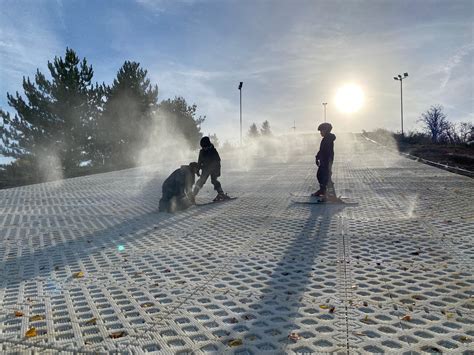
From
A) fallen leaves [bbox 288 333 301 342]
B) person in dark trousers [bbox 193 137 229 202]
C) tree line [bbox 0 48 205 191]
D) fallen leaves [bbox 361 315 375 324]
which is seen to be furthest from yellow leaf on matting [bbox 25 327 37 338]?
tree line [bbox 0 48 205 191]

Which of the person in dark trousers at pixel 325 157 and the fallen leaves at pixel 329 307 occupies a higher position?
the person in dark trousers at pixel 325 157

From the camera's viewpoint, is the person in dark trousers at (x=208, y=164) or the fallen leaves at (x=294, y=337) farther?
the person in dark trousers at (x=208, y=164)

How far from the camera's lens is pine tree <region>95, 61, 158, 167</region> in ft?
109

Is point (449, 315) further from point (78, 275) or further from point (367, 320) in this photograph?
point (78, 275)

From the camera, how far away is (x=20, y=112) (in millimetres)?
29781

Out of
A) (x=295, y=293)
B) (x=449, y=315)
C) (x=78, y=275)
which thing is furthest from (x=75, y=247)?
(x=449, y=315)

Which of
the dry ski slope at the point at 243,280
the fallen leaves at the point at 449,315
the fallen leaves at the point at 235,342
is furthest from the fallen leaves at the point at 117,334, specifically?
the fallen leaves at the point at 449,315

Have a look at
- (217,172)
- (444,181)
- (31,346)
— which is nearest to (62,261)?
(31,346)

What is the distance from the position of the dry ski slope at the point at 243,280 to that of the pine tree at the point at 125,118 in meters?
25.9

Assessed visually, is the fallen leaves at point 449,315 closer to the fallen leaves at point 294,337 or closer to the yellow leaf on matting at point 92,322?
the fallen leaves at point 294,337

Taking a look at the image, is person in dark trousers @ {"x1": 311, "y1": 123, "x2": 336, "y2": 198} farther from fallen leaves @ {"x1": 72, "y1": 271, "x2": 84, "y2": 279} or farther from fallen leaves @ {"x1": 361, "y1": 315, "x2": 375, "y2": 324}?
fallen leaves @ {"x1": 361, "y1": 315, "x2": 375, "y2": 324}

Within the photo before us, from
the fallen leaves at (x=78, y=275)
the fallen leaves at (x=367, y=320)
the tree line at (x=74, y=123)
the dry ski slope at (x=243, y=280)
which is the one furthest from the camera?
the tree line at (x=74, y=123)

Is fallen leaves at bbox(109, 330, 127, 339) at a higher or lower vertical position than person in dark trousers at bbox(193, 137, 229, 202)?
lower

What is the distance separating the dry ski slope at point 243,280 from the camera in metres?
2.88
